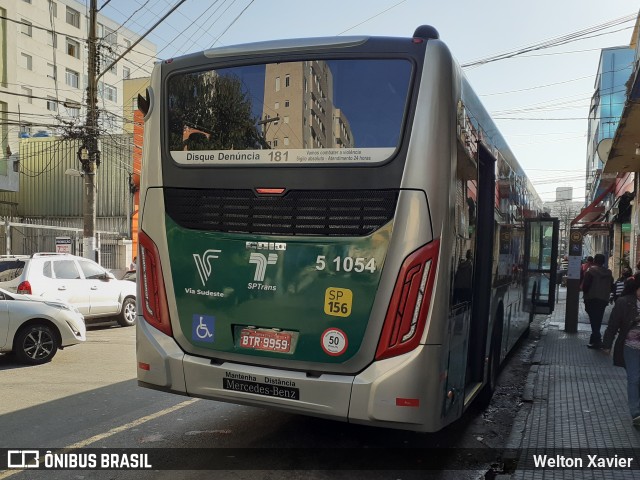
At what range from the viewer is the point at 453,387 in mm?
4598

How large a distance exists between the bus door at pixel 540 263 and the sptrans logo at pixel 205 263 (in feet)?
21.5

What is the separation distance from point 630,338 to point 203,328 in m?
4.44

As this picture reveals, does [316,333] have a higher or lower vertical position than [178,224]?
lower

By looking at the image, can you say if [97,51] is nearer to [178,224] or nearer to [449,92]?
[178,224]

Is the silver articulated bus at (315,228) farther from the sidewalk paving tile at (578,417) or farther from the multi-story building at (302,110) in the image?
the sidewalk paving tile at (578,417)

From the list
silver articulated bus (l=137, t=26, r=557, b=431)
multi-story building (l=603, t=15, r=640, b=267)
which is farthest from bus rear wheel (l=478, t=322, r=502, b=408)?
multi-story building (l=603, t=15, r=640, b=267)

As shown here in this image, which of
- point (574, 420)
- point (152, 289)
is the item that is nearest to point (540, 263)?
point (574, 420)

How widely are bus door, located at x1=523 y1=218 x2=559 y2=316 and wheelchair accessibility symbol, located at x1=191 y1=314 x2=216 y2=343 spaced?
657 centimetres

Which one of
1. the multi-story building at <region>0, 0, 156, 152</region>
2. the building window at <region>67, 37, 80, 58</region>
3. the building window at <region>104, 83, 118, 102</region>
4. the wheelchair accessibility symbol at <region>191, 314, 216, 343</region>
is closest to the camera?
the wheelchair accessibility symbol at <region>191, 314, 216, 343</region>

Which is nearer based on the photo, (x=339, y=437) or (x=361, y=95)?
(x=361, y=95)

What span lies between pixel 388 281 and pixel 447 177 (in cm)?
87

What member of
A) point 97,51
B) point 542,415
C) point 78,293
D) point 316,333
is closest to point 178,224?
point 316,333

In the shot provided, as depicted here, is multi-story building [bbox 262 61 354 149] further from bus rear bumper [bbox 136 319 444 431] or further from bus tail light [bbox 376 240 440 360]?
bus rear bumper [bbox 136 319 444 431]

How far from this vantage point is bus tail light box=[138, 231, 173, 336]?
16.1 ft
